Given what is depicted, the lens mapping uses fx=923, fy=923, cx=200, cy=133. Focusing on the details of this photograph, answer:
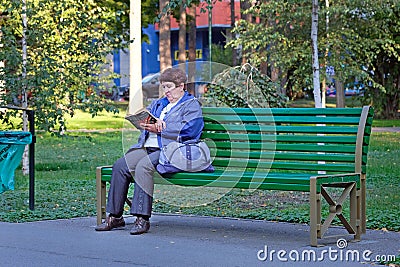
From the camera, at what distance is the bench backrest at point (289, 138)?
8109 millimetres

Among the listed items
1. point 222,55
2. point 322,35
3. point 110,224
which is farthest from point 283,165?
point 222,55

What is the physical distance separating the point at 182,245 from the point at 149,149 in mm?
1240

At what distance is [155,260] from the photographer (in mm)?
7012

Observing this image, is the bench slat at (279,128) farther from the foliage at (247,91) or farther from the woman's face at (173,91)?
the foliage at (247,91)

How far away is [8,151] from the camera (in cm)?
969

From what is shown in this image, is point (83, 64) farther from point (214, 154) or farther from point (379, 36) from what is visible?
point (379, 36)

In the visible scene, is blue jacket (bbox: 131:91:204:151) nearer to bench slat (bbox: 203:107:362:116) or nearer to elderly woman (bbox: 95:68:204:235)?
elderly woman (bbox: 95:68:204:235)

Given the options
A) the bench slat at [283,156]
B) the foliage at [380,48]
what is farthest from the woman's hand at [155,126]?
the foliage at [380,48]

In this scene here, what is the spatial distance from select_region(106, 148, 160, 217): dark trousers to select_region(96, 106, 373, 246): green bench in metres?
0.13

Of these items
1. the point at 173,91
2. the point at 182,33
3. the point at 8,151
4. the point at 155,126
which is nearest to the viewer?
the point at 155,126

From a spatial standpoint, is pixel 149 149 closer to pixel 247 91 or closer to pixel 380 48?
pixel 247 91

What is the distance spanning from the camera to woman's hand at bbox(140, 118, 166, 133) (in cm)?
839

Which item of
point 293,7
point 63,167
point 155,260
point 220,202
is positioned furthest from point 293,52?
point 155,260

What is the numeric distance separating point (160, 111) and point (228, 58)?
40345 mm
